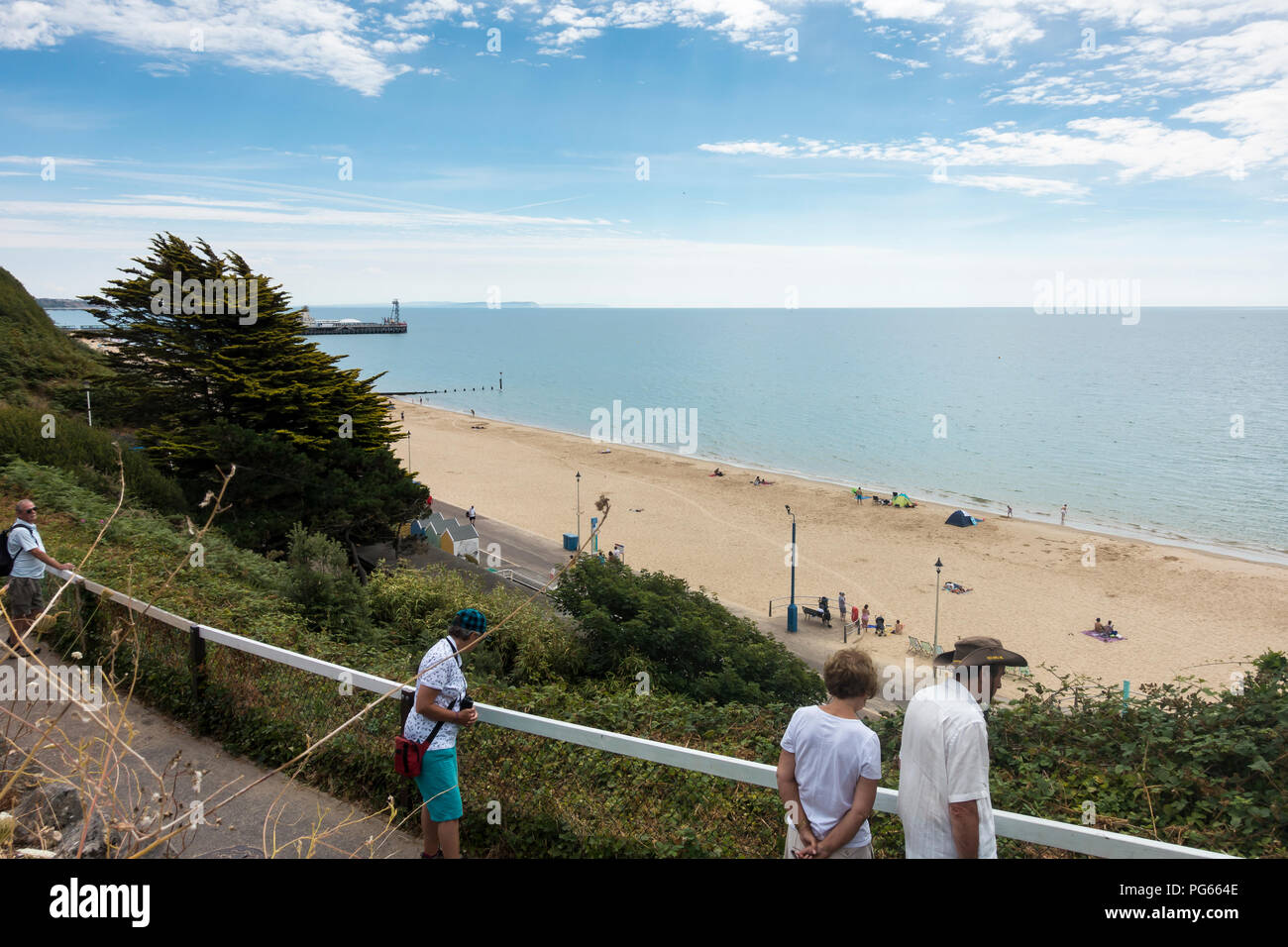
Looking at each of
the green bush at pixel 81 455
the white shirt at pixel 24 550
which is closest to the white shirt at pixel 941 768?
the white shirt at pixel 24 550

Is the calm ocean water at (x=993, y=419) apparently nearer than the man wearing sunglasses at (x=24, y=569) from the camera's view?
No

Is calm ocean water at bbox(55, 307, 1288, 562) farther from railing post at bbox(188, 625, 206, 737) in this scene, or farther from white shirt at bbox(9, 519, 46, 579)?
white shirt at bbox(9, 519, 46, 579)

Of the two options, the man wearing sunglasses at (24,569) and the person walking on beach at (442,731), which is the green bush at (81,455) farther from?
the person walking on beach at (442,731)

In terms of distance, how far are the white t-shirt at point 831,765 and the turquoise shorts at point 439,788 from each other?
200cm

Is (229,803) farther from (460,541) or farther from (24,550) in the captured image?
(460,541)

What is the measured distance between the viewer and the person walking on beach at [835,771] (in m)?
3.30

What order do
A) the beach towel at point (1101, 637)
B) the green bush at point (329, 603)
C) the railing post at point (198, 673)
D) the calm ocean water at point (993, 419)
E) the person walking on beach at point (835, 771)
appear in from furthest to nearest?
the calm ocean water at point (993, 419), the beach towel at point (1101, 637), the green bush at point (329, 603), the railing post at point (198, 673), the person walking on beach at point (835, 771)

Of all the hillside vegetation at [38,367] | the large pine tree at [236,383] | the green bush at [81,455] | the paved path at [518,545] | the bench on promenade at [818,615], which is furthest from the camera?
the paved path at [518,545]

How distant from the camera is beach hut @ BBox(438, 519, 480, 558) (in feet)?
101

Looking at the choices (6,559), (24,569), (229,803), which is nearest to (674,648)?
(229,803)

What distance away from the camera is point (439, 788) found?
4.41 meters

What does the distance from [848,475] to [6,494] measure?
2119 inches
